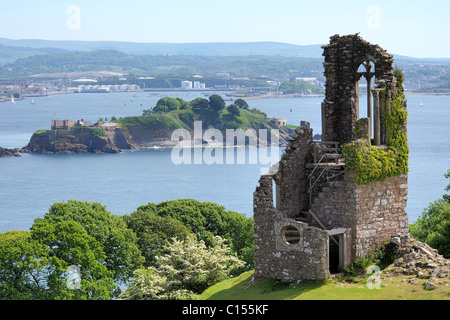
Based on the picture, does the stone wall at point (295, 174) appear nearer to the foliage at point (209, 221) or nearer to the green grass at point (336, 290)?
the green grass at point (336, 290)

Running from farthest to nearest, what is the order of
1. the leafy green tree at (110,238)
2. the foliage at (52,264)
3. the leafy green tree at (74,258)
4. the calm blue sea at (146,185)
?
the calm blue sea at (146,185) < the leafy green tree at (110,238) < the leafy green tree at (74,258) < the foliage at (52,264)

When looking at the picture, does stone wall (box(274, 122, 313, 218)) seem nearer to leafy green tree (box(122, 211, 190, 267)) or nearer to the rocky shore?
the rocky shore

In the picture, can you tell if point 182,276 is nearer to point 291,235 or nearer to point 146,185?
point 291,235

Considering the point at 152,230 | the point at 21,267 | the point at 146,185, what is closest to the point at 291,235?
the point at 21,267

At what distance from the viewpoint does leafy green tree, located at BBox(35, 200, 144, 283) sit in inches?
1629

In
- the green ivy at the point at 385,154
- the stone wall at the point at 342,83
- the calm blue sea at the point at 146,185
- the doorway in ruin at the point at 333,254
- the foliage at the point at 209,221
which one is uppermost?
the stone wall at the point at 342,83

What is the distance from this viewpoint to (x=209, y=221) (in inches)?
2028

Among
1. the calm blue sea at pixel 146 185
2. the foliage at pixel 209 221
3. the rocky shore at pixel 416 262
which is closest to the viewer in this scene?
the rocky shore at pixel 416 262

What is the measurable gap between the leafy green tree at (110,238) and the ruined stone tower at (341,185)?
1862 centimetres

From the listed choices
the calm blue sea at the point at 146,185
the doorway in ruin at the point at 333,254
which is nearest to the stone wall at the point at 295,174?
the doorway in ruin at the point at 333,254

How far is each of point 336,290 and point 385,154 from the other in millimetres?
4266

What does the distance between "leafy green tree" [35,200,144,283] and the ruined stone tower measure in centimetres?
1862

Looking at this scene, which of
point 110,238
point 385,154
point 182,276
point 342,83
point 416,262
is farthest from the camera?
point 110,238

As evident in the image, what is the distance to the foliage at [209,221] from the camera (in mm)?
49062
